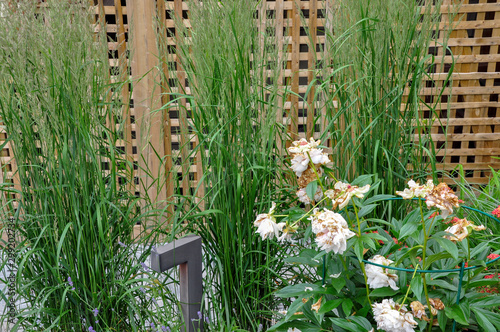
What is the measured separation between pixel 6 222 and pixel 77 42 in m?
0.67

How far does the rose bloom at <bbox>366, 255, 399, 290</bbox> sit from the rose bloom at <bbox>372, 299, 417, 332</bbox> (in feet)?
0.34

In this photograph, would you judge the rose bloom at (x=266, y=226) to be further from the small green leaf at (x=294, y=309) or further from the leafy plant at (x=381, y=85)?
the leafy plant at (x=381, y=85)

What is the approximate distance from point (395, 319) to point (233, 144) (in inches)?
30.0

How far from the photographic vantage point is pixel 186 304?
5.69ft

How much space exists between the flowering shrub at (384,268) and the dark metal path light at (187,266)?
0.33 metres

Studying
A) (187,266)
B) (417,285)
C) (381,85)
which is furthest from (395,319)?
(381,85)

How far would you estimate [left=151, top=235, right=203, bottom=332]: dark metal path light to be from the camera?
1.61 metres

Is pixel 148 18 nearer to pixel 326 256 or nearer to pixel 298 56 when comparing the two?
pixel 298 56

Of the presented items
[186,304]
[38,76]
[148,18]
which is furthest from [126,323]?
[148,18]

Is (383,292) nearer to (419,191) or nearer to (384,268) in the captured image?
(384,268)

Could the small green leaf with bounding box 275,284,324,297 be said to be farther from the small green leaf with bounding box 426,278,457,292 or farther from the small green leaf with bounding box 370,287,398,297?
the small green leaf with bounding box 426,278,457,292

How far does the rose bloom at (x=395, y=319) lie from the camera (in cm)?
124

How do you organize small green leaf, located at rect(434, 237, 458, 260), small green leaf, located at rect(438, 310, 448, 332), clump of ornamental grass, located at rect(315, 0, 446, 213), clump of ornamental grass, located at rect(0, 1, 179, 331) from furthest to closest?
clump of ornamental grass, located at rect(315, 0, 446, 213) < clump of ornamental grass, located at rect(0, 1, 179, 331) < small green leaf, located at rect(438, 310, 448, 332) < small green leaf, located at rect(434, 237, 458, 260)

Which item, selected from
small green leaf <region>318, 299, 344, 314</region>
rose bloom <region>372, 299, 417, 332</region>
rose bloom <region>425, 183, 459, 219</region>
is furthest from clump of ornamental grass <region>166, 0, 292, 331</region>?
rose bloom <region>425, 183, 459, 219</region>
